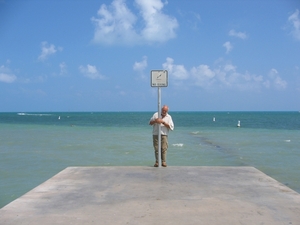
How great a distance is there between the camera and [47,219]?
4.07 m

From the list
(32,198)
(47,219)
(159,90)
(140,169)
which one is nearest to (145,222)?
(47,219)

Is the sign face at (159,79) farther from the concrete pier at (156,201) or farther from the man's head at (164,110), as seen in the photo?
the concrete pier at (156,201)

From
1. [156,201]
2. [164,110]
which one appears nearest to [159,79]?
[164,110]

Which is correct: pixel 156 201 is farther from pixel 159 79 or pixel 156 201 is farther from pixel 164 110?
pixel 159 79

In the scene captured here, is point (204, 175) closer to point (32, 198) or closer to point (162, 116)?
point (162, 116)

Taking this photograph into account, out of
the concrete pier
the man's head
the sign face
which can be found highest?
the sign face

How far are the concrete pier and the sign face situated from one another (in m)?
1.96

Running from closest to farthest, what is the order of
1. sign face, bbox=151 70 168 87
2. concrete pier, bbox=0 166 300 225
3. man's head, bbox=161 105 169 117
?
concrete pier, bbox=0 166 300 225 → sign face, bbox=151 70 168 87 → man's head, bbox=161 105 169 117

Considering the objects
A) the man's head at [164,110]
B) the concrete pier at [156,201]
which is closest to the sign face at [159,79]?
the man's head at [164,110]

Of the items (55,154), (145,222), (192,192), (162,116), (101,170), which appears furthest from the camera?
(55,154)

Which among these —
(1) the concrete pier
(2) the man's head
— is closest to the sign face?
(2) the man's head

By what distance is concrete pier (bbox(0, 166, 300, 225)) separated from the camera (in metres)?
4.08

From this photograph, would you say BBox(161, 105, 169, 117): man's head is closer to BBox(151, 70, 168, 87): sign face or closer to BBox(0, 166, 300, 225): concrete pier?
BBox(151, 70, 168, 87): sign face

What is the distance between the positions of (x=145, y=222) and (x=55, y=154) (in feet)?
37.2
